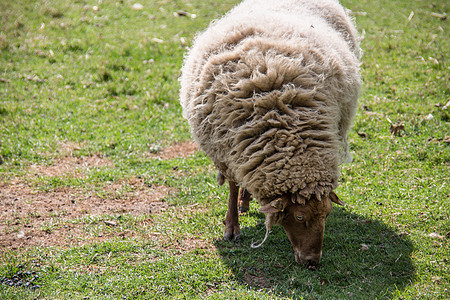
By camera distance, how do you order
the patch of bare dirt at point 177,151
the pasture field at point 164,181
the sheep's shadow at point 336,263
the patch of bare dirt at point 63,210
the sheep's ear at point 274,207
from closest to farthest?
1. the sheep's ear at point 274,207
2. the sheep's shadow at point 336,263
3. the pasture field at point 164,181
4. the patch of bare dirt at point 63,210
5. the patch of bare dirt at point 177,151

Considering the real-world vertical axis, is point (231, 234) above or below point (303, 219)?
below

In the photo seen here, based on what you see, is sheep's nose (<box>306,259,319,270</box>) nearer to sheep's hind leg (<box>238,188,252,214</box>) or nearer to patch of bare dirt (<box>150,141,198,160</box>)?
sheep's hind leg (<box>238,188,252,214</box>)

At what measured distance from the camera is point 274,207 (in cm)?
401

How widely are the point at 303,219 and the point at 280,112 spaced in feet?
3.29

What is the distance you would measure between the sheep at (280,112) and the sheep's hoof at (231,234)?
0.53m

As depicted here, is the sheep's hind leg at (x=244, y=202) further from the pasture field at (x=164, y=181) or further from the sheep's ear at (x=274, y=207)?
the sheep's ear at (x=274, y=207)

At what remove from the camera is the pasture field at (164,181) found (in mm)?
4250

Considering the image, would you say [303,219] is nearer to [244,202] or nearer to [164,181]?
[244,202]

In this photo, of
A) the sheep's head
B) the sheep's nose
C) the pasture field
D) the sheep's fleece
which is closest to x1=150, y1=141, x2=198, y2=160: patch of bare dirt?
the pasture field

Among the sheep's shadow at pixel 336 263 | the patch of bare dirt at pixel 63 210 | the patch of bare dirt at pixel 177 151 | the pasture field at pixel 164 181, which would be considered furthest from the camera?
the patch of bare dirt at pixel 177 151

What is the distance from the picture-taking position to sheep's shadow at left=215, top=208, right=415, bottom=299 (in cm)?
412

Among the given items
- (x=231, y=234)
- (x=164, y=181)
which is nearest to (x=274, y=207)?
(x=231, y=234)

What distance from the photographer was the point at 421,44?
29.5 ft

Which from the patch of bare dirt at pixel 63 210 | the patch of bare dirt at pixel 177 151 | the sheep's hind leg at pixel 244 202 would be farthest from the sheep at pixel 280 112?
the patch of bare dirt at pixel 177 151
